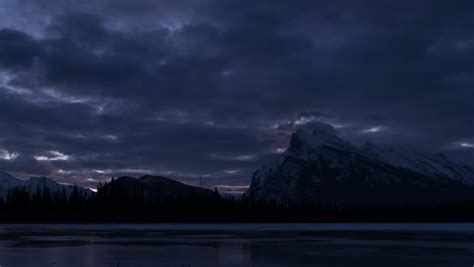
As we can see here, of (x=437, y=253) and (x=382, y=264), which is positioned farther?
(x=437, y=253)

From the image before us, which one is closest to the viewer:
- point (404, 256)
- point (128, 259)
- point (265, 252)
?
point (128, 259)

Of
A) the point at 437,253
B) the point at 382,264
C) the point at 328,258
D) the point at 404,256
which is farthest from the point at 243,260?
the point at 437,253

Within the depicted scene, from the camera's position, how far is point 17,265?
150ft

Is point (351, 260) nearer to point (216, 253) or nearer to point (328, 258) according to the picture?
point (328, 258)

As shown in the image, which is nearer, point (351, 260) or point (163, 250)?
point (351, 260)

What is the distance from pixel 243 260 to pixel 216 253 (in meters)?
7.76

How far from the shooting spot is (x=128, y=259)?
51500mm

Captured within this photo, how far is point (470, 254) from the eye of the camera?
2235 inches

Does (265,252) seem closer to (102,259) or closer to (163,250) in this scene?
(163,250)

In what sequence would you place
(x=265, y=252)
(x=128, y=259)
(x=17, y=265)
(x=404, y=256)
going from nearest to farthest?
1. (x=17, y=265)
2. (x=128, y=259)
3. (x=404, y=256)
4. (x=265, y=252)

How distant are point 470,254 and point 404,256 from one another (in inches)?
Result: 243

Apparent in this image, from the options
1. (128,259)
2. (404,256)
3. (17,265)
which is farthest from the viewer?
(404,256)

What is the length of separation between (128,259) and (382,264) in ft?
66.9

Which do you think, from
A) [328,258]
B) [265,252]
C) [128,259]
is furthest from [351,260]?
[128,259]
